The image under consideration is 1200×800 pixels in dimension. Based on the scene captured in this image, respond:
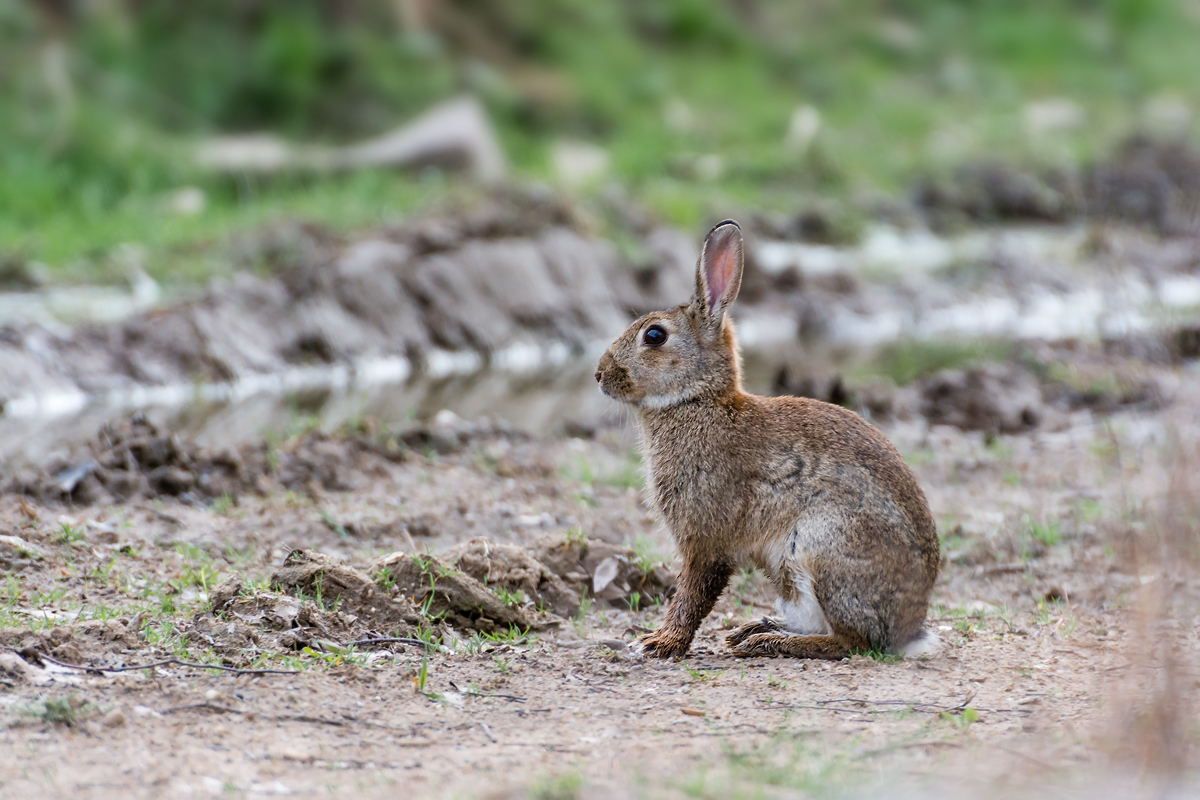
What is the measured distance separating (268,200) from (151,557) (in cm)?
856

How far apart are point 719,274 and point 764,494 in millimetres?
867

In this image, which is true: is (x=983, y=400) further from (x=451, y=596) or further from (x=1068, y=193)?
(x=1068, y=193)

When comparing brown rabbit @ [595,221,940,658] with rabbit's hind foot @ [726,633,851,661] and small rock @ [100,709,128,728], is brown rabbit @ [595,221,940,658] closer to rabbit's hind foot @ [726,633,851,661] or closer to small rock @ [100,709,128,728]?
rabbit's hind foot @ [726,633,851,661]

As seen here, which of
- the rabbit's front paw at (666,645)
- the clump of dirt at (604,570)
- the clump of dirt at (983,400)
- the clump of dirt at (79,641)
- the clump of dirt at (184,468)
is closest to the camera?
the clump of dirt at (79,641)

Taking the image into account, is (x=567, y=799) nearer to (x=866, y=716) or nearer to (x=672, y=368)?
(x=866, y=716)

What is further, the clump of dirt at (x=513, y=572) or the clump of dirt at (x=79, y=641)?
the clump of dirt at (x=513, y=572)

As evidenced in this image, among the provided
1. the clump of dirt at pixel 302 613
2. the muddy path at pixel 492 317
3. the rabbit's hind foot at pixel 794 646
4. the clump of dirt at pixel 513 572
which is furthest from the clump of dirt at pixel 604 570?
the muddy path at pixel 492 317

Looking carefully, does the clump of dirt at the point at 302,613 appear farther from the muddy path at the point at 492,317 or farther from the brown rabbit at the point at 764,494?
the muddy path at the point at 492,317

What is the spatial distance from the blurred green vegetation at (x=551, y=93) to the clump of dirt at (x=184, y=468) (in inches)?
173

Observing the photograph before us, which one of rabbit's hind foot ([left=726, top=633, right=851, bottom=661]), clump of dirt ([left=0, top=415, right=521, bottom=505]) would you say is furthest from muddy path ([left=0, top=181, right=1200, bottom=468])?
rabbit's hind foot ([left=726, top=633, right=851, bottom=661])

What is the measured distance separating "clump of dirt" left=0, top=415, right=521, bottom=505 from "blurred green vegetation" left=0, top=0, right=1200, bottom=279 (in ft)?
14.4

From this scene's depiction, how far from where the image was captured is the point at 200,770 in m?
3.56

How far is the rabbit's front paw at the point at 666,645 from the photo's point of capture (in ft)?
15.9

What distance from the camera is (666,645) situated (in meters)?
4.84
